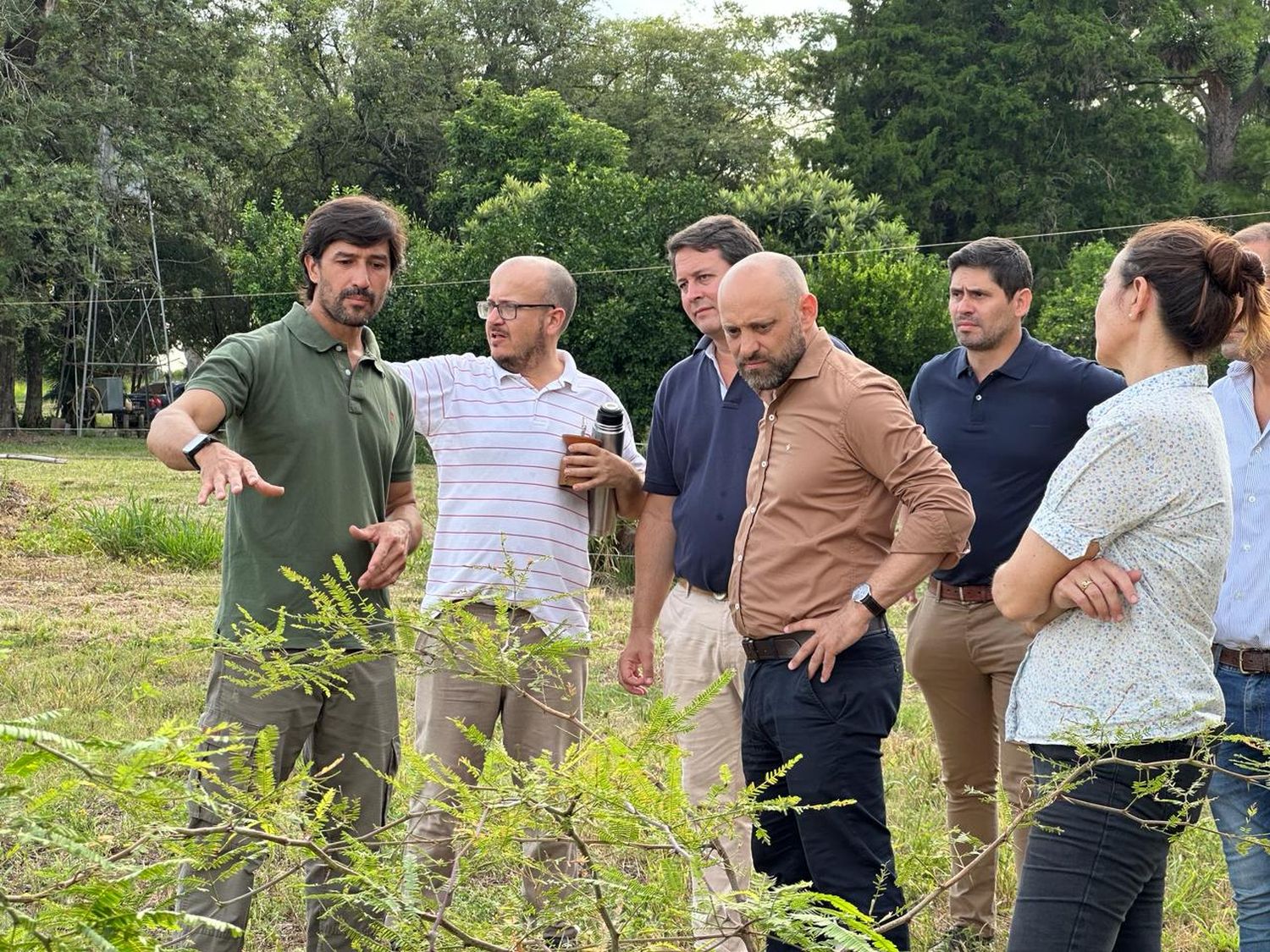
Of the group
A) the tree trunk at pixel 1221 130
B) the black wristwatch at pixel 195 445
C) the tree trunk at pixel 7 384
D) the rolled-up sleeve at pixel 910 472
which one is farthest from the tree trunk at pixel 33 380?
the rolled-up sleeve at pixel 910 472

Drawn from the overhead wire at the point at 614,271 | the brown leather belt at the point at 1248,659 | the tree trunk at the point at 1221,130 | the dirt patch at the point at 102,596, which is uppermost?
the tree trunk at the point at 1221,130

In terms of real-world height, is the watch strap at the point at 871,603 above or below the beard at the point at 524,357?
below

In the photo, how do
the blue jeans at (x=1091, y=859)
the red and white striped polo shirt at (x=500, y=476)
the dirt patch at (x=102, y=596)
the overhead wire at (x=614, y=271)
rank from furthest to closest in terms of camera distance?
the overhead wire at (x=614, y=271) → the dirt patch at (x=102, y=596) → the red and white striped polo shirt at (x=500, y=476) → the blue jeans at (x=1091, y=859)

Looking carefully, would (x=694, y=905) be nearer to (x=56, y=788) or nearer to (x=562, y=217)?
(x=56, y=788)

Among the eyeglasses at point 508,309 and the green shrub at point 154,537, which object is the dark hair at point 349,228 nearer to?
the eyeglasses at point 508,309

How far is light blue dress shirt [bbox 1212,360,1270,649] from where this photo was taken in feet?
10.6

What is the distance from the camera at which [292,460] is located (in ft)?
11.6

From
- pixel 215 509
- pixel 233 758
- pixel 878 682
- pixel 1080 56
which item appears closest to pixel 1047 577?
pixel 878 682

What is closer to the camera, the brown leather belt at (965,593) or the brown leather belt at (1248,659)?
the brown leather belt at (1248,659)

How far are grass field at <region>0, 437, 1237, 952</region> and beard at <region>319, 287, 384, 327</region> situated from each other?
3.35 ft

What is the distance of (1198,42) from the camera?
3519 cm

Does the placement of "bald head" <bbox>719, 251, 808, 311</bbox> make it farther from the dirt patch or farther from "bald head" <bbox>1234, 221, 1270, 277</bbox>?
the dirt patch

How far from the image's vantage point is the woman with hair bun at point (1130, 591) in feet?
7.85

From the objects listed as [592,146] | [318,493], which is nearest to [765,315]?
[318,493]
